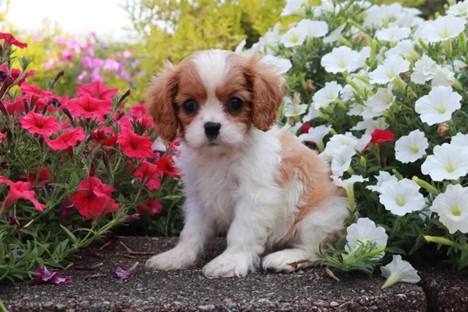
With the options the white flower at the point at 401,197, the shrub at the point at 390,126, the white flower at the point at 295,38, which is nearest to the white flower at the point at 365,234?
the shrub at the point at 390,126

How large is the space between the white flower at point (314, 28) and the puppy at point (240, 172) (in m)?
1.30

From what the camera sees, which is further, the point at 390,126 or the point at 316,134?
the point at 316,134

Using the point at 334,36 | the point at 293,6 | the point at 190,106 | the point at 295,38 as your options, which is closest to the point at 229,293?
the point at 190,106

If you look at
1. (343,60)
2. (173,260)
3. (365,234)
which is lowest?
(173,260)

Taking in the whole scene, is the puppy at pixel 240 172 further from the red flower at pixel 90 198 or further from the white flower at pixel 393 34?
the white flower at pixel 393 34

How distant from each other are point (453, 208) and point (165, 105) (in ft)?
4.65

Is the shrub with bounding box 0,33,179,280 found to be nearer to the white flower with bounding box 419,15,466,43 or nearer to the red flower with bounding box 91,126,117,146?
the red flower with bounding box 91,126,117,146

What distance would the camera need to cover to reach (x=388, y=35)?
14.9 ft

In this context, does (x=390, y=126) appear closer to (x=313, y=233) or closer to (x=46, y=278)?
(x=313, y=233)

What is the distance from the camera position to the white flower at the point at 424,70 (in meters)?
3.66

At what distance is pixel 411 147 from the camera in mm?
3523

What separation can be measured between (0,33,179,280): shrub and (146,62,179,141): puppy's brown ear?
12cm

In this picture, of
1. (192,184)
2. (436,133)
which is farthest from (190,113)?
(436,133)

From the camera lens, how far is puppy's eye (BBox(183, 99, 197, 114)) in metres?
3.30
